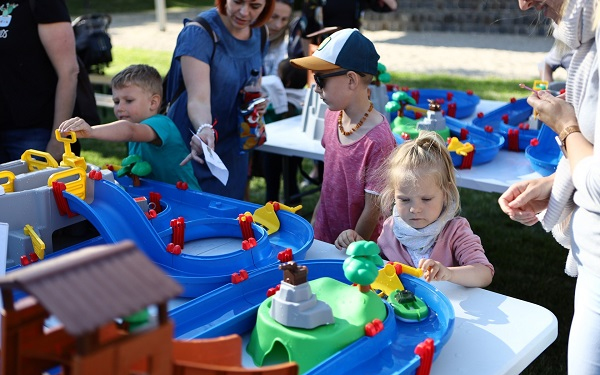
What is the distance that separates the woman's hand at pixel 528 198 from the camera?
1.49m

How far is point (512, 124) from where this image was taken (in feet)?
10.3

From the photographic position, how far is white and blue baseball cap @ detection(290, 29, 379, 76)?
215 centimetres

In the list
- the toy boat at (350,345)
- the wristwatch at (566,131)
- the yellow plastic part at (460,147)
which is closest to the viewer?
the toy boat at (350,345)

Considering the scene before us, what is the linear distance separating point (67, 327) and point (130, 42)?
11398 millimetres

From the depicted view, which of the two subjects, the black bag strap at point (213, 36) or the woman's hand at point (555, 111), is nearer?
the woman's hand at point (555, 111)

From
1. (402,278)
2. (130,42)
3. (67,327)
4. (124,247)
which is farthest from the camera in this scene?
(130,42)

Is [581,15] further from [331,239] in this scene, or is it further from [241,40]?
[241,40]

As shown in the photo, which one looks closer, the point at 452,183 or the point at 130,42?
the point at 452,183

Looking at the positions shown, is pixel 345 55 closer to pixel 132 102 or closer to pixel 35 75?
pixel 132 102

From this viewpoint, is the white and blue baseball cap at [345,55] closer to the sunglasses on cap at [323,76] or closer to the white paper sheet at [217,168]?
the sunglasses on cap at [323,76]

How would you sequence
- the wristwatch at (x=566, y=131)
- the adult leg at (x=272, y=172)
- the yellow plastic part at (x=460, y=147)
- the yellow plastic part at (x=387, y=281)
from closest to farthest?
the wristwatch at (x=566, y=131) → the yellow plastic part at (x=387, y=281) → the yellow plastic part at (x=460, y=147) → the adult leg at (x=272, y=172)

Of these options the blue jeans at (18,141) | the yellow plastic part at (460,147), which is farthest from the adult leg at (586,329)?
the blue jeans at (18,141)

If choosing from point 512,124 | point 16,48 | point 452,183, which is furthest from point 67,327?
point 512,124

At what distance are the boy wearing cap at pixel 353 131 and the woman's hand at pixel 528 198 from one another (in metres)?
0.62
